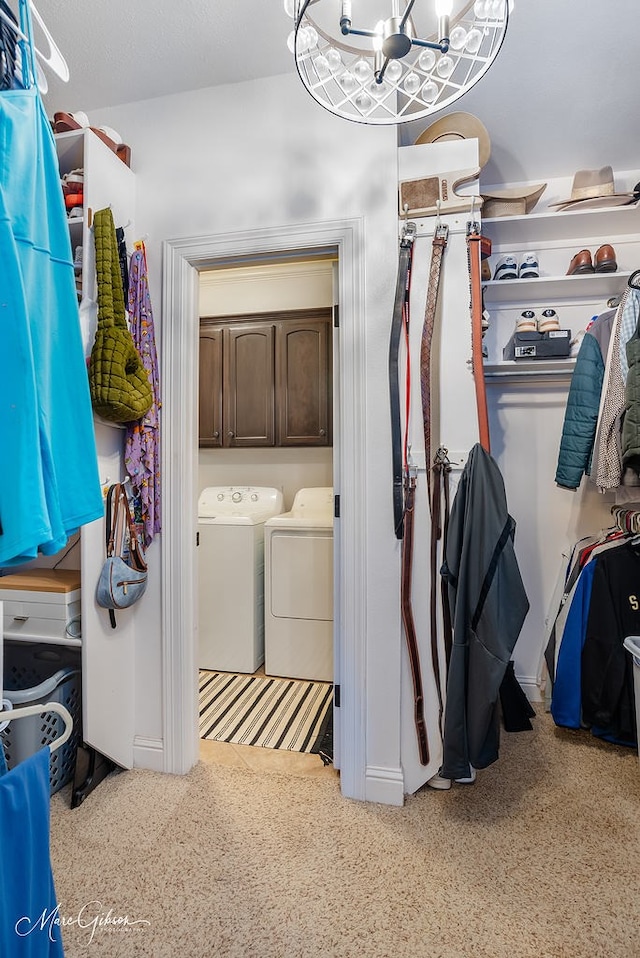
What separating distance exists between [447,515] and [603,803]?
120 centimetres

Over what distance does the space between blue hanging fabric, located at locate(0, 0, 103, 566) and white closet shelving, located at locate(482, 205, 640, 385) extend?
6.33 ft

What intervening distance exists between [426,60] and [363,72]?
157mm

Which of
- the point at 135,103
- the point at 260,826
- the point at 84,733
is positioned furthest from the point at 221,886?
the point at 135,103

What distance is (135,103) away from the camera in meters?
2.04

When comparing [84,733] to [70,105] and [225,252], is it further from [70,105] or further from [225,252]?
[70,105]

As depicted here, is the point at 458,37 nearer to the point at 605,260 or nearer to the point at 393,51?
the point at 393,51

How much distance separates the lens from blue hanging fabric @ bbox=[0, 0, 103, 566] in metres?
0.65

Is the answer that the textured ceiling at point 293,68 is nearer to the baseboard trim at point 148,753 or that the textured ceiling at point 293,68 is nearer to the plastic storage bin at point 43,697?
the plastic storage bin at point 43,697

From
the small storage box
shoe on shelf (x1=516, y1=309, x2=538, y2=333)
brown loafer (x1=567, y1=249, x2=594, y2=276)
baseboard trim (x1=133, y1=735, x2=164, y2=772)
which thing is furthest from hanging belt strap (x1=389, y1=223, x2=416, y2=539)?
baseboard trim (x1=133, y1=735, x2=164, y2=772)

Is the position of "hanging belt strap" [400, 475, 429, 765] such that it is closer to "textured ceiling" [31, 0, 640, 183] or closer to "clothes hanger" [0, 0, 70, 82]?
"clothes hanger" [0, 0, 70, 82]

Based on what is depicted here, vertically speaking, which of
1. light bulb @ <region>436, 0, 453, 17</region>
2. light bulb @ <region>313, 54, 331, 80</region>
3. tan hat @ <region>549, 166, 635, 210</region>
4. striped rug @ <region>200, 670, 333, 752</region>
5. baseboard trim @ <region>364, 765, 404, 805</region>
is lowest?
striped rug @ <region>200, 670, 333, 752</region>

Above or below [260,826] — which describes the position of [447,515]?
above

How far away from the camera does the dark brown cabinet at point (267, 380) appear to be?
10.7ft

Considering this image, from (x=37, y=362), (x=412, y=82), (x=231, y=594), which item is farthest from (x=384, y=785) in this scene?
(x=412, y=82)
